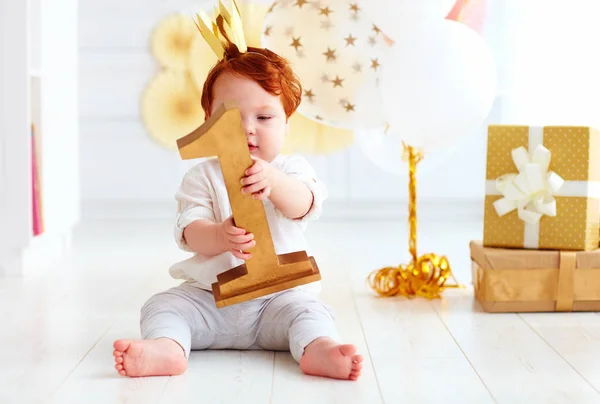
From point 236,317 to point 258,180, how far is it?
0.86 feet

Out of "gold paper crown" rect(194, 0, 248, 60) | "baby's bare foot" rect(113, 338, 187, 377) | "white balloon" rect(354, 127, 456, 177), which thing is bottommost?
"baby's bare foot" rect(113, 338, 187, 377)

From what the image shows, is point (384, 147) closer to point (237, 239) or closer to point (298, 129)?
point (237, 239)

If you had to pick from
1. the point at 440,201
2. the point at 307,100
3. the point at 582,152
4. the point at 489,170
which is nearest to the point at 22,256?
the point at 307,100

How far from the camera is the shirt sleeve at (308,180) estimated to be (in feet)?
4.39

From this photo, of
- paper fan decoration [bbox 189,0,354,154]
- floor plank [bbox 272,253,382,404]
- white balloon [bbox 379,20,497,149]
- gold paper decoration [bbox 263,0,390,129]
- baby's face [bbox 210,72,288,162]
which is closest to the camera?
floor plank [bbox 272,253,382,404]

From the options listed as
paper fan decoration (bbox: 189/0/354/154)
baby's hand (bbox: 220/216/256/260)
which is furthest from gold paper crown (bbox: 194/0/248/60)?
paper fan decoration (bbox: 189/0/354/154)

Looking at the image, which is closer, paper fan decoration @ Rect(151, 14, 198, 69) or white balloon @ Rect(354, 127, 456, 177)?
white balloon @ Rect(354, 127, 456, 177)

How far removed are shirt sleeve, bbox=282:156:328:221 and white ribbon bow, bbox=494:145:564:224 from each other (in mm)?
450

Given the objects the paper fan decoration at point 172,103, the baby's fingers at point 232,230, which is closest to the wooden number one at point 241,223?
the baby's fingers at point 232,230

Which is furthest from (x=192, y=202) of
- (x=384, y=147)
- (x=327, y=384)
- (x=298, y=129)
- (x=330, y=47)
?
(x=298, y=129)

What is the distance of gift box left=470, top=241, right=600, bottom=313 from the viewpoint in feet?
5.27

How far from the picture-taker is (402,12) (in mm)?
1660

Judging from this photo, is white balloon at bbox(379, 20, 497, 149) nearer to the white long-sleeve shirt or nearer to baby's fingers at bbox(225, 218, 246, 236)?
the white long-sleeve shirt

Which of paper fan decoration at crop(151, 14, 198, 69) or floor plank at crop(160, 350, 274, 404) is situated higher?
paper fan decoration at crop(151, 14, 198, 69)
